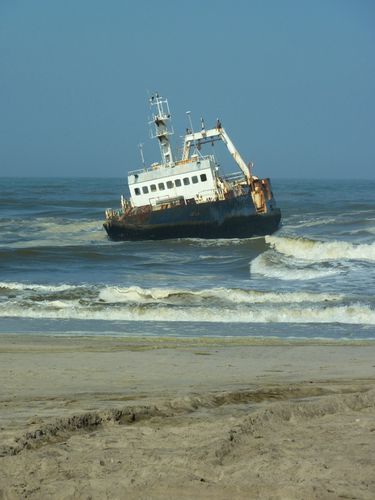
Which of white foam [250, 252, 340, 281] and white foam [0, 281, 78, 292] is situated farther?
white foam [250, 252, 340, 281]

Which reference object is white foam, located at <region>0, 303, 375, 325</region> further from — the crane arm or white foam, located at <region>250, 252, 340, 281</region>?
the crane arm

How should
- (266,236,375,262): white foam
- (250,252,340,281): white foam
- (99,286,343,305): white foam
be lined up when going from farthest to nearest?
(266,236,375,262): white foam, (250,252,340,281): white foam, (99,286,343,305): white foam

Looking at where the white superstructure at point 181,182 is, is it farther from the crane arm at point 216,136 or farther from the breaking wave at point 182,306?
the breaking wave at point 182,306

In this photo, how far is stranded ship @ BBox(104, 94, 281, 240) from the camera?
34281mm

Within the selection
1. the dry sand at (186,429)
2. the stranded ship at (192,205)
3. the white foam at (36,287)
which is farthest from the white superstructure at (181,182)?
the dry sand at (186,429)

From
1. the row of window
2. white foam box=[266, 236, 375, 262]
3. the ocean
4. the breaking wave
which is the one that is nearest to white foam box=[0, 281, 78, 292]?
the ocean

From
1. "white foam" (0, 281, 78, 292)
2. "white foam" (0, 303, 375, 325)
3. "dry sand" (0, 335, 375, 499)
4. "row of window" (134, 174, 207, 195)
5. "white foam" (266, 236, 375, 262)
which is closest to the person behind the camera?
"dry sand" (0, 335, 375, 499)

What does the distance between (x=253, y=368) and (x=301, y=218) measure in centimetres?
3894

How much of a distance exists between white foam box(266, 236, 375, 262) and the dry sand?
18.2 metres

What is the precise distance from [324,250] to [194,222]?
295 inches

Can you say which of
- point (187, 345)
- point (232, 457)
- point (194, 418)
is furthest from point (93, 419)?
point (187, 345)

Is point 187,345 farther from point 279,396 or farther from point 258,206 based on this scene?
point 258,206

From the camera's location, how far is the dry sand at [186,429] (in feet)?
13.6

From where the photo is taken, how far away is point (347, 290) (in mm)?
18672
